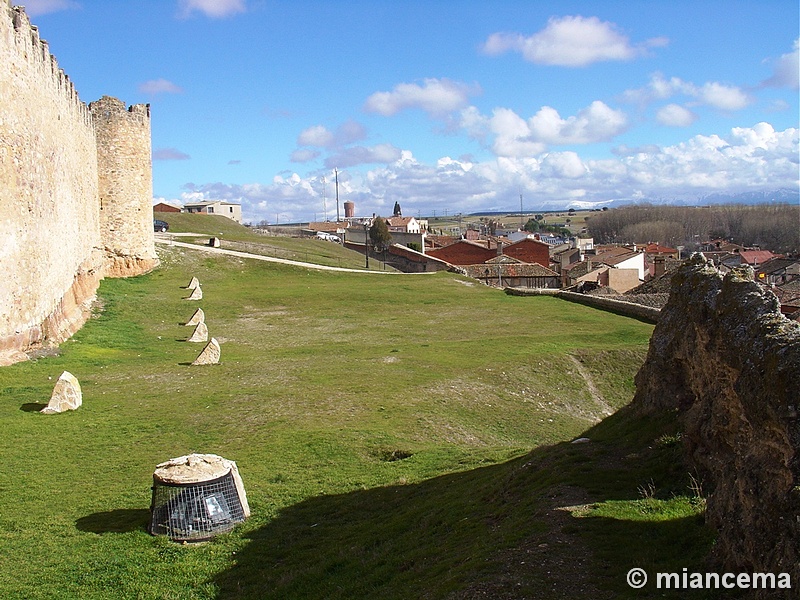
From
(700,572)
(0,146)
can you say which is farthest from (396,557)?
(0,146)

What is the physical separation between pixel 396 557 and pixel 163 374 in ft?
38.9

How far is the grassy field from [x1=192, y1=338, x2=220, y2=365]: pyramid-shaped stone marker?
0.43m

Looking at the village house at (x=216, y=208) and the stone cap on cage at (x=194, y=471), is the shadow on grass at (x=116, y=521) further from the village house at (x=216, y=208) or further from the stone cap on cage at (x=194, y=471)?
the village house at (x=216, y=208)

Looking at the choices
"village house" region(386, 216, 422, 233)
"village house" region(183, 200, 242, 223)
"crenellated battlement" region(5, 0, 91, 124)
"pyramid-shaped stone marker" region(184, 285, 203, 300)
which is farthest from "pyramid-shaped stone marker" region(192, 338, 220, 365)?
"village house" region(386, 216, 422, 233)

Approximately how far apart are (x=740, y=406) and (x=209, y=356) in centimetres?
1511

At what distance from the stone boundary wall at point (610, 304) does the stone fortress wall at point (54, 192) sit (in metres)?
21.1

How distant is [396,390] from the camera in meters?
17.2

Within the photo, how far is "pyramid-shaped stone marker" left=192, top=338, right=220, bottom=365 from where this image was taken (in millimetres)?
18953

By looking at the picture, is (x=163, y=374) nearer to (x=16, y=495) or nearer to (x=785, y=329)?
(x=16, y=495)

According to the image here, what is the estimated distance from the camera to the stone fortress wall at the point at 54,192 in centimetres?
1650

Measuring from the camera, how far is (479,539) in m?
7.12

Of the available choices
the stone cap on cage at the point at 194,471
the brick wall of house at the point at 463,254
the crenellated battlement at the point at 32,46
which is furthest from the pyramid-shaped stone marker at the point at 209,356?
the brick wall of house at the point at 463,254

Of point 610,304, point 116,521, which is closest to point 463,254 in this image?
point 610,304

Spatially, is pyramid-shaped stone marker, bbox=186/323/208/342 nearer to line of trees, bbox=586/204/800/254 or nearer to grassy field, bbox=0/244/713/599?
grassy field, bbox=0/244/713/599
